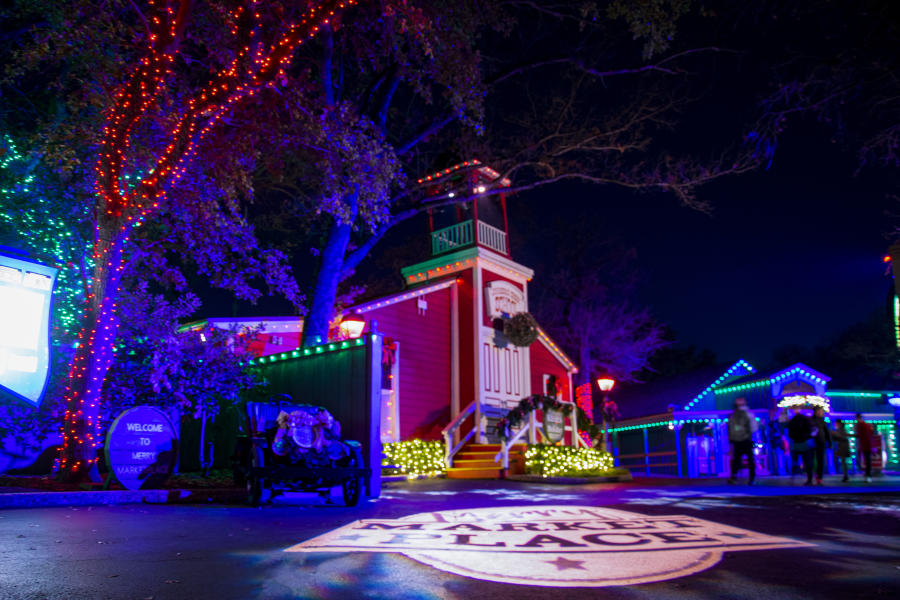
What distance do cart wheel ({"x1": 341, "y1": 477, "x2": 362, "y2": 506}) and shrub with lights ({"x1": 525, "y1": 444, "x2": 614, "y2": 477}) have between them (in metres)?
8.07

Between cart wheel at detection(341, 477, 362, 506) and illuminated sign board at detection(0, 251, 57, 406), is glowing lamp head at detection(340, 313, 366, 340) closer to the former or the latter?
illuminated sign board at detection(0, 251, 57, 406)

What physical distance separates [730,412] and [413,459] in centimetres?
1326

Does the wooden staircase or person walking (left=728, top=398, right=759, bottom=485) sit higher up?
person walking (left=728, top=398, right=759, bottom=485)

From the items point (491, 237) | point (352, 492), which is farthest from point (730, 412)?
point (352, 492)

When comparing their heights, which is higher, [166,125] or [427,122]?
[427,122]

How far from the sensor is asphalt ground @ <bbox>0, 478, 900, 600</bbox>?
3.22 meters

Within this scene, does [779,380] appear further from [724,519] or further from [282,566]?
[282,566]

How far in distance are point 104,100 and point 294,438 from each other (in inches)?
242

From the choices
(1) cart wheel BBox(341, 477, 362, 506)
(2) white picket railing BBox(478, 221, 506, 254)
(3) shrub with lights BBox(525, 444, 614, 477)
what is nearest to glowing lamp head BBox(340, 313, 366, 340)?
(3) shrub with lights BBox(525, 444, 614, 477)

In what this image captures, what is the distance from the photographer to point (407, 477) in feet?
52.1

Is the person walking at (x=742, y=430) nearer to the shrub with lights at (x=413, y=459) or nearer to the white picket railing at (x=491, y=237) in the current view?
the shrub with lights at (x=413, y=459)

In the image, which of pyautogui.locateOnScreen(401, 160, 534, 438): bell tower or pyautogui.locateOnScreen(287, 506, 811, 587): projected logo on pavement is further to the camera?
pyautogui.locateOnScreen(401, 160, 534, 438): bell tower

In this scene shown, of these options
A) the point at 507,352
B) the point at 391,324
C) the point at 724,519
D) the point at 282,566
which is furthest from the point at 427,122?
the point at 282,566

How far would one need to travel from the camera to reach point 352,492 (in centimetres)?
800
